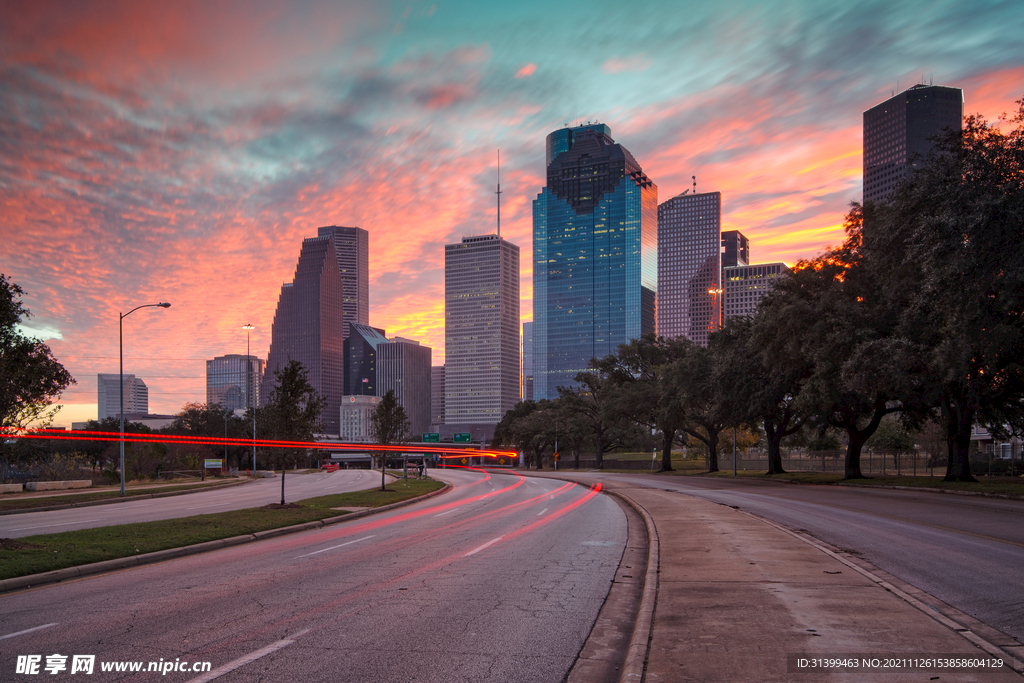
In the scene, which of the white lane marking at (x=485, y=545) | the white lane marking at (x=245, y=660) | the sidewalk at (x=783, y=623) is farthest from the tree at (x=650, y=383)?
the white lane marking at (x=245, y=660)

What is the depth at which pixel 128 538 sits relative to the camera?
16203mm

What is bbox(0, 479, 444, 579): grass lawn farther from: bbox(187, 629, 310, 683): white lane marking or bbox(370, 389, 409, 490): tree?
bbox(370, 389, 409, 490): tree

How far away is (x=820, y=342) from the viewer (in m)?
39.2

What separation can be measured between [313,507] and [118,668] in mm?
19631

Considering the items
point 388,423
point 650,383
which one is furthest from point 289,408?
point 650,383

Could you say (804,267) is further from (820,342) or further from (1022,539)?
(1022,539)

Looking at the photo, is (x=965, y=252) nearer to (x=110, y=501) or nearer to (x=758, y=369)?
(x=758, y=369)

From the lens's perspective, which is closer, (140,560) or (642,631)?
(642,631)

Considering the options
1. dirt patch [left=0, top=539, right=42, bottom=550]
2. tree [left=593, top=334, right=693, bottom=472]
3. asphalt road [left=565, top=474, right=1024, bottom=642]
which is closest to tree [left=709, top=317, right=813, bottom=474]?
tree [left=593, top=334, right=693, bottom=472]

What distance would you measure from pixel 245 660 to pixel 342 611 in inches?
88.1

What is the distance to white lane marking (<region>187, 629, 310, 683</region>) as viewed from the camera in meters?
6.59

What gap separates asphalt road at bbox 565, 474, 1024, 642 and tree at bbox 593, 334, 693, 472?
37011 mm

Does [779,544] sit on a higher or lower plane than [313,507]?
higher

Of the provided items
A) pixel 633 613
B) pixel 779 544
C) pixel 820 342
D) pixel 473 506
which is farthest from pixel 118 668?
pixel 820 342
